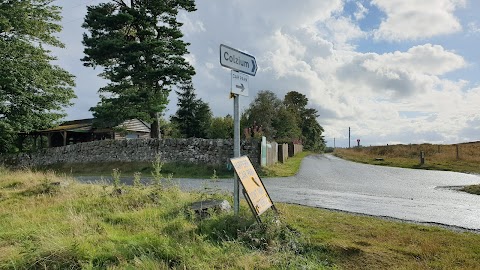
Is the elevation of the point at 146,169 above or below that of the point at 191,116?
below

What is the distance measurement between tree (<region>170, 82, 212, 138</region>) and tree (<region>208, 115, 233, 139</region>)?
769mm

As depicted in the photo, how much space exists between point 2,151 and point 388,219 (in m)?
31.6

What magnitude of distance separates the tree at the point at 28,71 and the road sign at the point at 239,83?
65.8 feet

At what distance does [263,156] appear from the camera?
18.4 m

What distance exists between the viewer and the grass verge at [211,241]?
4090 mm

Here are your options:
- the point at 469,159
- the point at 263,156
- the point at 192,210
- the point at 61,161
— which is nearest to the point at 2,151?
the point at 61,161

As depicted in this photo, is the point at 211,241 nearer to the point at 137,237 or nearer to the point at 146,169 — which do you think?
the point at 137,237

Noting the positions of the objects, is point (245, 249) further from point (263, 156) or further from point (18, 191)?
point (263, 156)

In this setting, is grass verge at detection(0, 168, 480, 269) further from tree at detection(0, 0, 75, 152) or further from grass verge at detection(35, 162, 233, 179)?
tree at detection(0, 0, 75, 152)

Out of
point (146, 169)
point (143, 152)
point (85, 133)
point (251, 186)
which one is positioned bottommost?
point (146, 169)

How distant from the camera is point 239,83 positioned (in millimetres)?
5750

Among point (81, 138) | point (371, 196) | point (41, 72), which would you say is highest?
point (41, 72)

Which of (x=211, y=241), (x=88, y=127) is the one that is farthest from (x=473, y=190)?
(x=88, y=127)

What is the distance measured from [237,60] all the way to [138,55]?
58.5 feet
